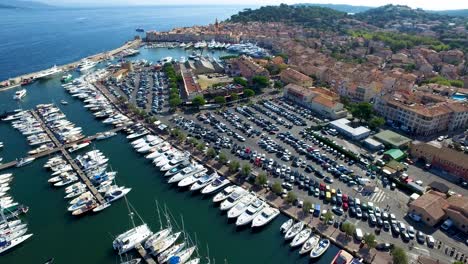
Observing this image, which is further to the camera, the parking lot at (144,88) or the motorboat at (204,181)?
the parking lot at (144,88)

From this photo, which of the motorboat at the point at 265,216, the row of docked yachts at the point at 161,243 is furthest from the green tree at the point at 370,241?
the row of docked yachts at the point at 161,243

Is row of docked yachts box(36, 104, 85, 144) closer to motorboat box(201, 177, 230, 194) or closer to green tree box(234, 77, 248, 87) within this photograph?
motorboat box(201, 177, 230, 194)

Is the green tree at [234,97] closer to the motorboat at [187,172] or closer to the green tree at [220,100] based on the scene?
the green tree at [220,100]

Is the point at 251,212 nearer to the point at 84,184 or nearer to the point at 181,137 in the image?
the point at 181,137

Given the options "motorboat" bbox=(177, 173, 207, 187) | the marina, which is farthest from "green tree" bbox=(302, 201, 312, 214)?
"motorboat" bbox=(177, 173, 207, 187)

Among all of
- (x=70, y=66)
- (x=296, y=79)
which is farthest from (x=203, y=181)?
(x=70, y=66)
